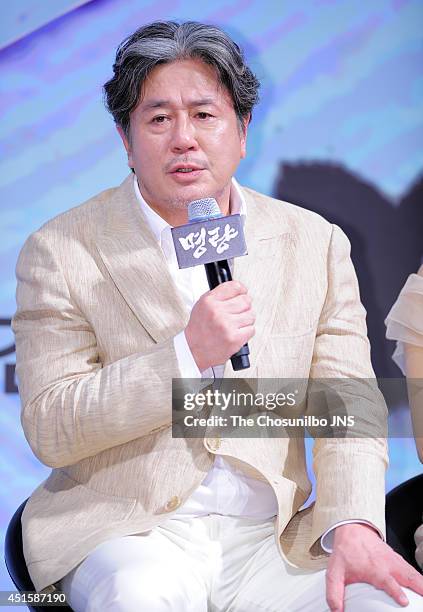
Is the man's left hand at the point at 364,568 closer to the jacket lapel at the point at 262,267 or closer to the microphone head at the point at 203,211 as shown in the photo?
the jacket lapel at the point at 262,267

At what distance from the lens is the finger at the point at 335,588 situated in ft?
5.91

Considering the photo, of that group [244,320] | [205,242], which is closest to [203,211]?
[205,242]

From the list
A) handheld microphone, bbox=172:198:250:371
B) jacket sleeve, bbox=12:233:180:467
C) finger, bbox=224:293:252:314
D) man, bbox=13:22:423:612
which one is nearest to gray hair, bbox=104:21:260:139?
man, bbox=13:22:423:612

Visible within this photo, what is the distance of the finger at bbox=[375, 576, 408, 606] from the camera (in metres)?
1.75

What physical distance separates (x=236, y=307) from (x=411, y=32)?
6.20ft

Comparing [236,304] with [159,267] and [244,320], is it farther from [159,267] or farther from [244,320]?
[159,267]

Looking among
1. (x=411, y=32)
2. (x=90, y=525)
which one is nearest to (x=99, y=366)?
(x=90, y=525)

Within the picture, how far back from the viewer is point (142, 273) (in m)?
2.13

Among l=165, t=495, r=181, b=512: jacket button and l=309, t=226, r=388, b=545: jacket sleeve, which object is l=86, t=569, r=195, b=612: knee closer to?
l=165, t=495, r=181, b=512: jacket button

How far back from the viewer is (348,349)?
218 cm

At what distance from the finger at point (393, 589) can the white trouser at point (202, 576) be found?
10 mm

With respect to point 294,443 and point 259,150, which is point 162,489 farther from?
point 259,150

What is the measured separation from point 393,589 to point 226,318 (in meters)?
0.57

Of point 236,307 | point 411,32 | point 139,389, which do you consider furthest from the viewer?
point 411,32
